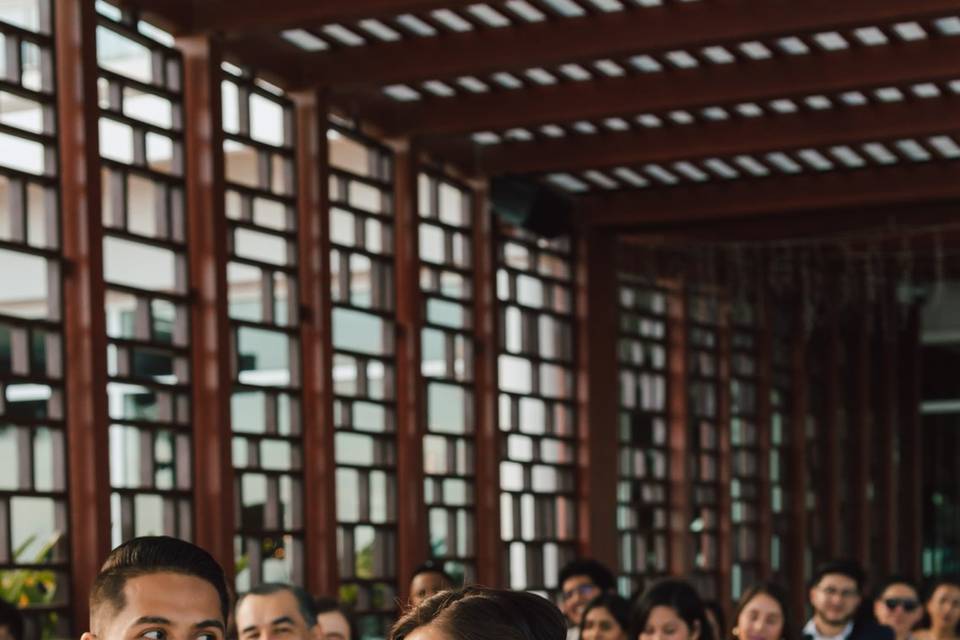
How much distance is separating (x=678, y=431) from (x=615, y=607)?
21.0 ft

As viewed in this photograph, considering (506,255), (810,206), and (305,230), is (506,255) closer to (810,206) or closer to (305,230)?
(810,206)

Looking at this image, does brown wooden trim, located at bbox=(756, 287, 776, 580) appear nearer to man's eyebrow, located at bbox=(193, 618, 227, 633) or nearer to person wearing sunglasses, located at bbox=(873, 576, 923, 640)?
person wearing sunglasses, located at bbox=(873, 576, 923, 640)

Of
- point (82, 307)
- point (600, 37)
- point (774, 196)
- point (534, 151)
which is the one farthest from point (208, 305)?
point (774, 196)

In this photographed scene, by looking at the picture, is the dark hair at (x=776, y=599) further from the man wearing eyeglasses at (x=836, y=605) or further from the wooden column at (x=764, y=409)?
the wooden column at (x=764, y=409)

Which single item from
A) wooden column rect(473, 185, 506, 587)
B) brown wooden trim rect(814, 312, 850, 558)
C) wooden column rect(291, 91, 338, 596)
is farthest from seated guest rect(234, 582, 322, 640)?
brown wooden trim rect(814, 312, 850, 558)

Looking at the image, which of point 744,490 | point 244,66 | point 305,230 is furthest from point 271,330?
point 744,490

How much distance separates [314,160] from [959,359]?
1277 cm

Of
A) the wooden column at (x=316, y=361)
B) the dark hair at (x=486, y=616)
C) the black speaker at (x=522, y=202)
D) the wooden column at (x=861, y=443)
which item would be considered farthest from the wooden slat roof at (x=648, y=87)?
the dark hair at (x=486, y=616)

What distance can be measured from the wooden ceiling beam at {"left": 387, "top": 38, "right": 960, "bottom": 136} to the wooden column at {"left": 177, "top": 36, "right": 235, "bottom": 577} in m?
1.97

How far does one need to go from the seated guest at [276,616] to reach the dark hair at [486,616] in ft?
10.1

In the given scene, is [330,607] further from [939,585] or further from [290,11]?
[939,585]

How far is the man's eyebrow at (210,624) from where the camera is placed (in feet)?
8.78

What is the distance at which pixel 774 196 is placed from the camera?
1213cm

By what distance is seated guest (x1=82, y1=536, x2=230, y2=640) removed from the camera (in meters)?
2.67
